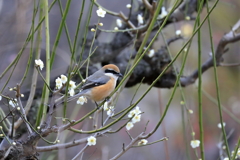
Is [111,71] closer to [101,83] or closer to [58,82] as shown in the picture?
[101,83]

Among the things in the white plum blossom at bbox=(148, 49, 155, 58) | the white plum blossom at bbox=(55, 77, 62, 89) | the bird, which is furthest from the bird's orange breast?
the white plum blossom at bbox=(55, 77, 62, 89)

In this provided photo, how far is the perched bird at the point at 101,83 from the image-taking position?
2.27 meters

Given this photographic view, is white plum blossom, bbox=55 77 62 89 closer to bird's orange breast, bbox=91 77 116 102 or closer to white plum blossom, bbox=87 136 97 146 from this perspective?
white plum blossom, bbox=87 136 97 146

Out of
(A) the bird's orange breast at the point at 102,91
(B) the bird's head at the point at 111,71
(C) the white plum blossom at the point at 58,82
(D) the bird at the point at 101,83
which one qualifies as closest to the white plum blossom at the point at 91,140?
(C) the white plum blossom at the point at 58,82

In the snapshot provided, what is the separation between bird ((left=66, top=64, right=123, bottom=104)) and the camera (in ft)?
7.43

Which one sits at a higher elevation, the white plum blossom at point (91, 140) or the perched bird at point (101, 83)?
the perched bird at point (101, 83)

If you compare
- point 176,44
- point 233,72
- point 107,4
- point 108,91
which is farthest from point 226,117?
point 108,91

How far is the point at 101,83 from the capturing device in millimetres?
2434

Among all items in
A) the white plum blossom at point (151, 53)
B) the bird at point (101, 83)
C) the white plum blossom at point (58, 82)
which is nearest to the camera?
the white plum blossom at point (58, 82)

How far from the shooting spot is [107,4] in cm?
445

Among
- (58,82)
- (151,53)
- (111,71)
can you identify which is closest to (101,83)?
(111,71)

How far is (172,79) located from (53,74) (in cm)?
95

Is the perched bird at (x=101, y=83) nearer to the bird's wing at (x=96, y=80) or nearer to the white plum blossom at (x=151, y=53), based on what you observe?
the bird's wing at (x=96, y=80)

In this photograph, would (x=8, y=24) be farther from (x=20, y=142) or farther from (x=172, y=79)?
(x=172, y=79)
